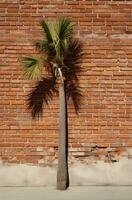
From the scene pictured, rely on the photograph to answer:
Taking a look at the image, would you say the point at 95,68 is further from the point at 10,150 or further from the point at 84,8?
the point at 10,150

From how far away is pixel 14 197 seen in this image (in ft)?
22.7

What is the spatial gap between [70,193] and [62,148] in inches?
38.8

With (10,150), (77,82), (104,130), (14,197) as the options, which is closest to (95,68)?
(77,82)

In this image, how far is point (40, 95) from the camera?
8.16 metres

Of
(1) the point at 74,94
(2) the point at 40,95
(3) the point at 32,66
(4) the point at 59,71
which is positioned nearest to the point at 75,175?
(1) the point at 74,94

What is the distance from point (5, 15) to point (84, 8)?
1956mm

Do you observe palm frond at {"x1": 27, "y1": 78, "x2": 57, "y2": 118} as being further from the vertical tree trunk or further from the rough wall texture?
the vertical tree trunk

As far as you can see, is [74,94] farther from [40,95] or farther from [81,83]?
[40,95]

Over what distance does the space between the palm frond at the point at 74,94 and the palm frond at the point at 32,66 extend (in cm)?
88

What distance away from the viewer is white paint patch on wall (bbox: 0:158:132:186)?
7910mm

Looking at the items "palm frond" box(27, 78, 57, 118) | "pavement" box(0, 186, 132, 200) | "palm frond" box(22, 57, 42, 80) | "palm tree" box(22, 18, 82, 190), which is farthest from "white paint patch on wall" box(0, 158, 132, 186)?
"palm frond" box(22, 57, 42, 80)

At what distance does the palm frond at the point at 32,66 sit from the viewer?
297 inches

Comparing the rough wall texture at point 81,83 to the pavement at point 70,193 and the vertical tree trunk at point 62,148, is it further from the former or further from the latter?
the pavement at point 70,193

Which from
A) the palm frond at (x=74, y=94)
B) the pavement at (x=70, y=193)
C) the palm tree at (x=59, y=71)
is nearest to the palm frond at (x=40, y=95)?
the palm tree at (x=59, y=71)
